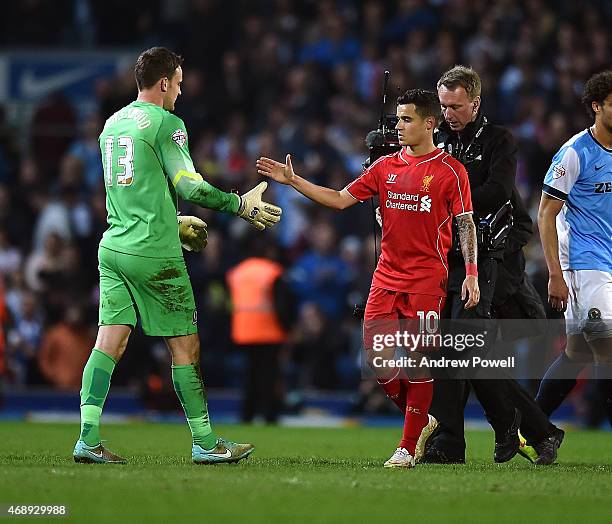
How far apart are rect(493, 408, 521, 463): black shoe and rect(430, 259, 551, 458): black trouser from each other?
0.04 metres

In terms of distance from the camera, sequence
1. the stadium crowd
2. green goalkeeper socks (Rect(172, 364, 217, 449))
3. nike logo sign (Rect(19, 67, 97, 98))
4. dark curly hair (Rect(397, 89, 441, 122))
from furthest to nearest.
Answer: nike logo sign (Rect(19, 67, 97, 98))
the stadium crowd
dark curly hair (Rect(397, 89, 441, 122))
green goalkeeper socks (Rect(172, 364, 217, 449))

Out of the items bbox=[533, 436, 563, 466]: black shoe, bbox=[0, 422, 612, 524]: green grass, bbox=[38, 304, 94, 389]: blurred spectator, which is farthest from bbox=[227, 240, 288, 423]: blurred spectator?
bbox=[533, 436, 563, 466]: black shoe

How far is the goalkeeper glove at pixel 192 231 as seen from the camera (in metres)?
7.68

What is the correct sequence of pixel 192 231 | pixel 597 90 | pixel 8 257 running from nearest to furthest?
pixel 192 231 → pixel 597 90 → pixel 8 257

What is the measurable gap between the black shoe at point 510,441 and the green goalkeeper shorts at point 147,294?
82.4 inches

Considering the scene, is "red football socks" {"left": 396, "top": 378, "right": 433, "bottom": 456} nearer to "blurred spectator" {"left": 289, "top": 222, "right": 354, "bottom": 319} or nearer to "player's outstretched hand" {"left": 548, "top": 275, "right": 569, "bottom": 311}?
"player's outstretched hand" {"left": 548, "top": 275, "right": 569, "bottom": 311}

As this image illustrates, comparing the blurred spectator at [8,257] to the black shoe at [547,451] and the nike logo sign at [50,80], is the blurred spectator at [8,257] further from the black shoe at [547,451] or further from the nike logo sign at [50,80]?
the black shoe at [547,451]

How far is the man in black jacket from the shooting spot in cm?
797

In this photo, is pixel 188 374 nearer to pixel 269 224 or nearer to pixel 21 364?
pixel 269 224

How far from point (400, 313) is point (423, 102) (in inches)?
47.9

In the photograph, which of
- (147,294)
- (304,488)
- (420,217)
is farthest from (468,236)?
(304,488)

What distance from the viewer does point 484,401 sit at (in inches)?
321

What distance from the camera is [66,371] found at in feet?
53.9

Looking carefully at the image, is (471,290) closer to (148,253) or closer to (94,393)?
(148,253)
